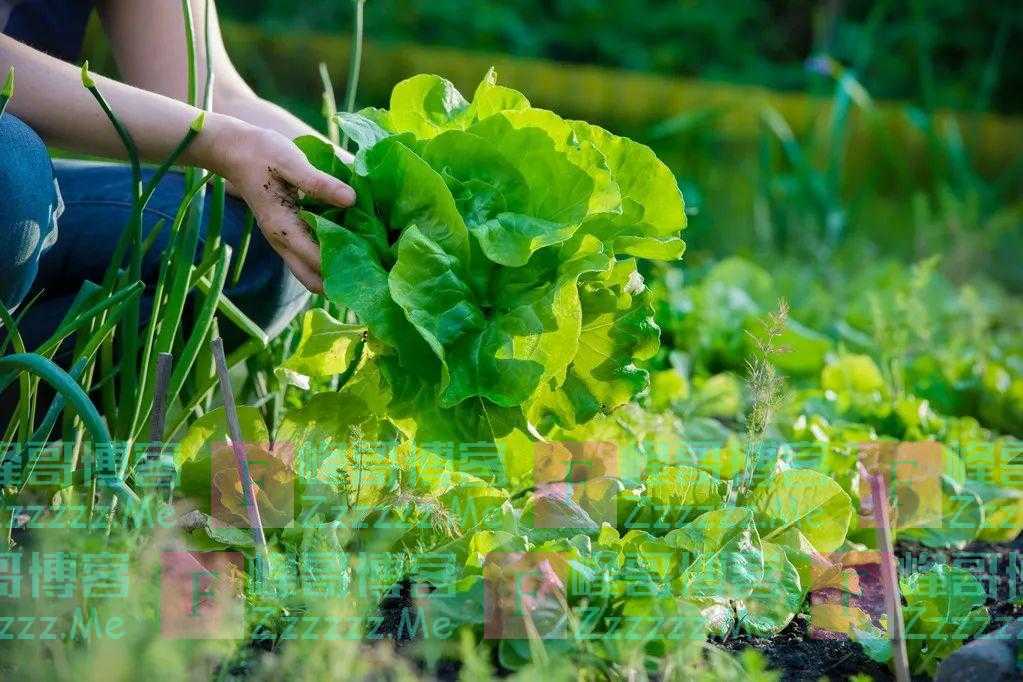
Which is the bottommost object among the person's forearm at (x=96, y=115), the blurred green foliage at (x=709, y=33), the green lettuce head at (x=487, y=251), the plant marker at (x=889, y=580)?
the plant marker at (x=889, y=580)

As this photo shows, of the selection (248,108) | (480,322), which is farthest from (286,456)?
(248,108)

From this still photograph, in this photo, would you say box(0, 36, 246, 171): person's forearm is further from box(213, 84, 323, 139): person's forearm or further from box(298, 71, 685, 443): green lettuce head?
box(213, 84, 323, 139): person's forearm

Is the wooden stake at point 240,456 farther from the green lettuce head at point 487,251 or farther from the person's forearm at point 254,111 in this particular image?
→ the person's forearm at point 254,111

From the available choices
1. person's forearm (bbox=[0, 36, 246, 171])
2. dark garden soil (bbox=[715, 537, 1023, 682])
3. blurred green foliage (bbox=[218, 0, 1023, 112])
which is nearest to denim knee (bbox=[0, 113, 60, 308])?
person's forearm (bbox=[0, 36, 246, 171])

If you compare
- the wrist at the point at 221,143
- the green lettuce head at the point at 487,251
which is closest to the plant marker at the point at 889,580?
the green lettuce head at the point at 487,251

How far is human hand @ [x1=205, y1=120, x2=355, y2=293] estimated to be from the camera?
3.35ft

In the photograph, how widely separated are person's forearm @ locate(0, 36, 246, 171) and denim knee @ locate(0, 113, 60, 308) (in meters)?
0.04

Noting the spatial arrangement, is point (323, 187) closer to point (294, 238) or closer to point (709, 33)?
point (294, 238)

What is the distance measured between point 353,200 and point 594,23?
A: 159 inches

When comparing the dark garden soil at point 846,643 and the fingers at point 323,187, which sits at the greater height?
the fingers at point 323,187

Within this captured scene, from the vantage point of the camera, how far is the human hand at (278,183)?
40.2 inches

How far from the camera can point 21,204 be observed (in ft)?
3.50

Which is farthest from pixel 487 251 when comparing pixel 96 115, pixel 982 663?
pixel 982 663

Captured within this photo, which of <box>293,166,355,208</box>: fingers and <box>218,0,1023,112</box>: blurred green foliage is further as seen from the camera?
<box>218,0,1023,112</box>: blurred green foliage
